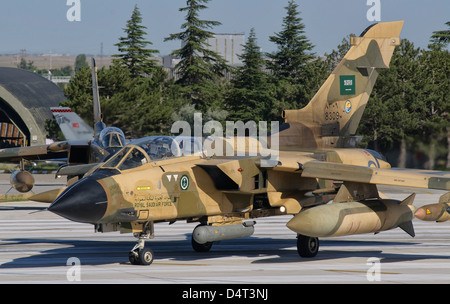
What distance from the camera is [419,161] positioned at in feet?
65.1

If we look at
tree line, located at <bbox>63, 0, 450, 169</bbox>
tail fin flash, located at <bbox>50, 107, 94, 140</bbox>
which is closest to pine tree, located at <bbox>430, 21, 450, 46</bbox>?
tree line, located at <bbox>63, 0, 450, 169</bbox>

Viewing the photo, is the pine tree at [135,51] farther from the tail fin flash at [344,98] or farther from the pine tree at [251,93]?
the tail fin flash at [344,98]

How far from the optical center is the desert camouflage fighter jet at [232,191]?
1337cm

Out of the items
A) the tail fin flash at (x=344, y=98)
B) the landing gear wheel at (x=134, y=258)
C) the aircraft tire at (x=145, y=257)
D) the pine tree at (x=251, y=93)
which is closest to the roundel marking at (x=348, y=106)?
the tail fin flash at (x=344, y=98)

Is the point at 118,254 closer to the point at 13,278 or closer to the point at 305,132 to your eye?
the point at 13,278

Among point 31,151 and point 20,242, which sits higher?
point 31,151

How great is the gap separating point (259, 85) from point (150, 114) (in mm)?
12170

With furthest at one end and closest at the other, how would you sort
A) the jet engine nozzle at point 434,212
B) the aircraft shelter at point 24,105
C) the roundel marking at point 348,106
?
the aircraft shelter at point 24,105 < the roundel marking at point 348,106 < the jet engine nozzle at point 434,212

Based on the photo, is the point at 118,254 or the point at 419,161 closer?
the point at 118,254

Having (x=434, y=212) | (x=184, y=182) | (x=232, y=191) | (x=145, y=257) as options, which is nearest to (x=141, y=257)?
(x=145, y=257)

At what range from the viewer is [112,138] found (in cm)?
2522

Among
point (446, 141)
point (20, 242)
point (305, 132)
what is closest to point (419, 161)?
point (446, 141)

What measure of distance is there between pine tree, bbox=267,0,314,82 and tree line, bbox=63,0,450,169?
0.30 ft

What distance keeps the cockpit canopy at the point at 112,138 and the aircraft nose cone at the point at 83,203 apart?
39.4 ft
